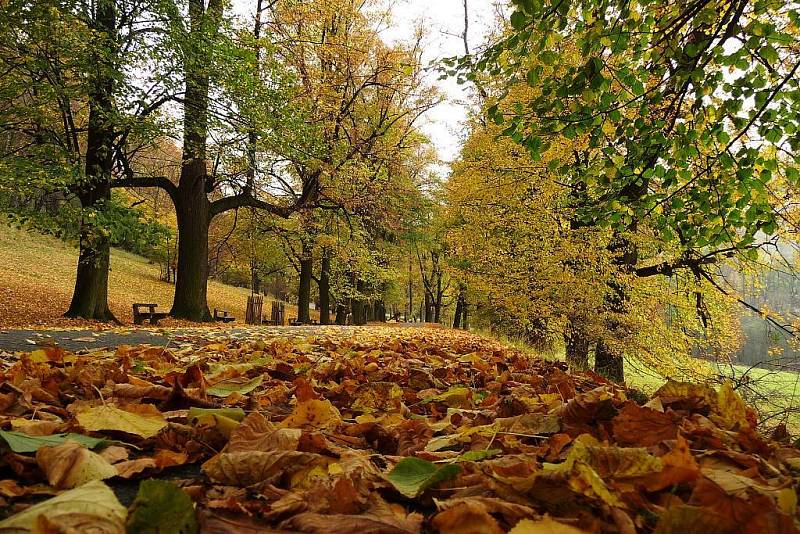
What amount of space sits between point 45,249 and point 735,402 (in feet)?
124

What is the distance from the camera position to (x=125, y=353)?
11.0 feet

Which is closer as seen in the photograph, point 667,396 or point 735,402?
point 735,402

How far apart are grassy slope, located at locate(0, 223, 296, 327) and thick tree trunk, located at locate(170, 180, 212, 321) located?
2.59 metres

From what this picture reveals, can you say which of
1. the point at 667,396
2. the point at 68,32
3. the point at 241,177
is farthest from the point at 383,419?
the point at 241,177

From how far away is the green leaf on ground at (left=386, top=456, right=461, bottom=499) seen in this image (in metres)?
0.91

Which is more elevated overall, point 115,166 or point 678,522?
point 115,166

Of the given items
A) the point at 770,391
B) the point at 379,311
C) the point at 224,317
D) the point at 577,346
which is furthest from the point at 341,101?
the point at 379,311

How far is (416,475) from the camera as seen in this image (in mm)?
986

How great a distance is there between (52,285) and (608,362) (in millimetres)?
22222

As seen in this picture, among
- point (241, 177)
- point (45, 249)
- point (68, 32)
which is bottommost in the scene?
point (45, 249)

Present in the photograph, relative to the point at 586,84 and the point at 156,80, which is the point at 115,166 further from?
the point at 586,84

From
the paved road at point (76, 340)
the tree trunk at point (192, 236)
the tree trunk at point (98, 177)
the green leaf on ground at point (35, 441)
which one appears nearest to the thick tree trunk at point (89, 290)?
the tree trunk at point (98, 177)

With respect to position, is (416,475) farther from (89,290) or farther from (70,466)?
(89,290)

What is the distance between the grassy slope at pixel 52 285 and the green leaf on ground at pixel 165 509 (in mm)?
11504
